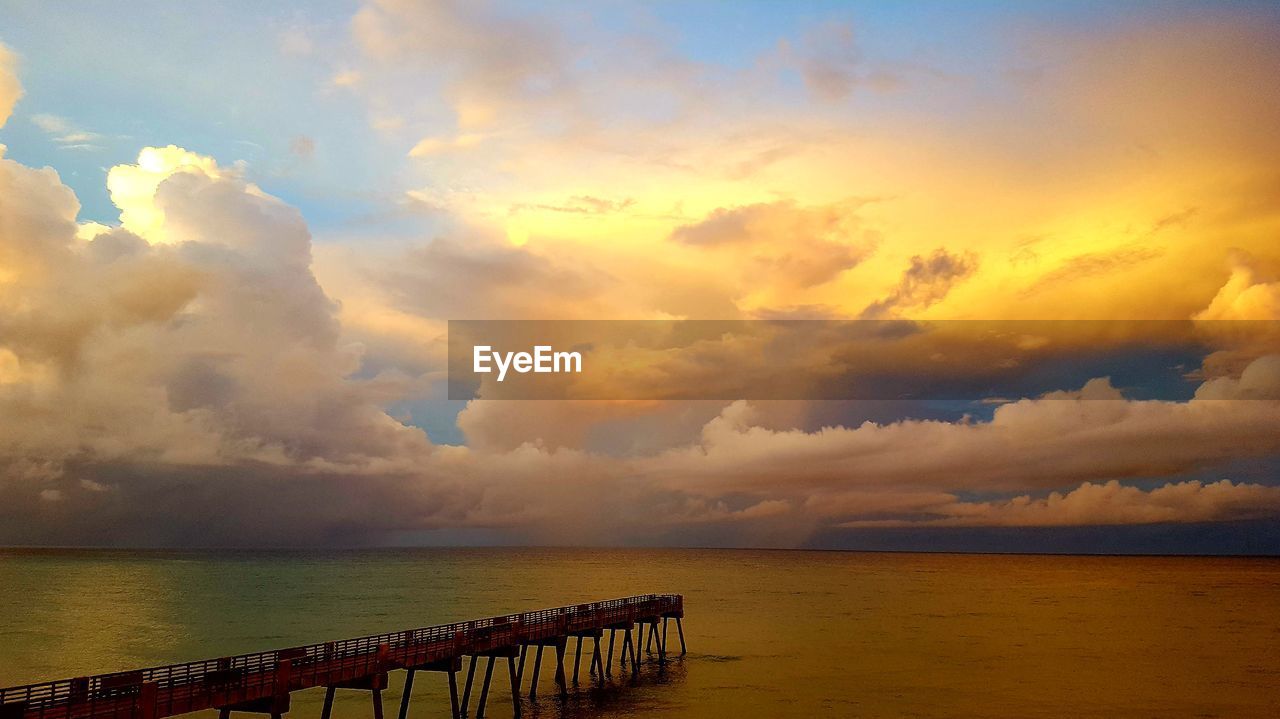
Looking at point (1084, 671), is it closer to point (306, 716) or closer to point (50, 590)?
point (306, 716)

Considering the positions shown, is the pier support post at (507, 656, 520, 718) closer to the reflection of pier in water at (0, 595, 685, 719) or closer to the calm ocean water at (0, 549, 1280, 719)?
the reflection of pier in water at (0, 595, 685, 719)

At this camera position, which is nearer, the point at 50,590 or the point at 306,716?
the point at 306,716

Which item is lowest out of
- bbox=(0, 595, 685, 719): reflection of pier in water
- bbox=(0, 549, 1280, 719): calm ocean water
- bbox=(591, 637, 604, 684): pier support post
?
bbox=(0, 549, 1280, 719): calm ocean water

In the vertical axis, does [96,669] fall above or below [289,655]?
below

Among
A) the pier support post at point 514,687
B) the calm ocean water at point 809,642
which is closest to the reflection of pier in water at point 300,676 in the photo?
the pier support post at point 514,687

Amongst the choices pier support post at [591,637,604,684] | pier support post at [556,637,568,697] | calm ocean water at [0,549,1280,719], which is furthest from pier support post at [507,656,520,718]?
pier support post at [591,637,604,684]

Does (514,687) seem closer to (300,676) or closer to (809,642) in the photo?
(300,676)

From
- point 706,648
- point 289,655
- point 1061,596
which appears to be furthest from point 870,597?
point 289,655

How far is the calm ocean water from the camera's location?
57.1 metres

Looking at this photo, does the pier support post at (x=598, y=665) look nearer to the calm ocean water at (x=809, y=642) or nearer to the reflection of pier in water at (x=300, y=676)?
the reflection of pier in water at (x=300, y=676)

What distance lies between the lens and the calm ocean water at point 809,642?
187 feet

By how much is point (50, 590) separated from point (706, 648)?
13020cm

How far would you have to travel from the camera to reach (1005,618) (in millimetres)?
120000

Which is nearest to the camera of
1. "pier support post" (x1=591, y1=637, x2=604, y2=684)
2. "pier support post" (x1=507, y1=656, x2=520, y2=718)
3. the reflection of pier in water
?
the reflection of pier in water
